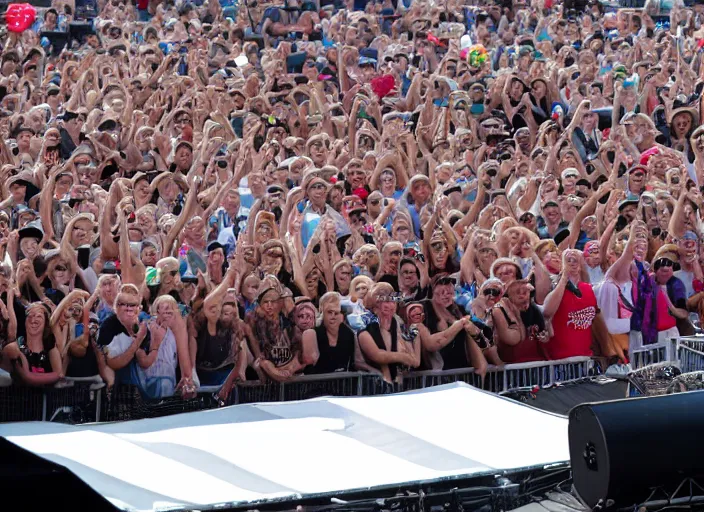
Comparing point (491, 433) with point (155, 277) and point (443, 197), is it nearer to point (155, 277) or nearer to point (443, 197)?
point (155, 277)

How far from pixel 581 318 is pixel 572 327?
0.35ft

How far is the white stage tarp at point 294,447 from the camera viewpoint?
817cm

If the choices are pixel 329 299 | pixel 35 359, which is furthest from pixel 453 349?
pixel 35 359

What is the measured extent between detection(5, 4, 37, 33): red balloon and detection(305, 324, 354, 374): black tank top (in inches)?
452

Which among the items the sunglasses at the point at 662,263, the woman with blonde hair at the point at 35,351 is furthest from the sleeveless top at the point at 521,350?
A: the woman with blonde hair at the point at 35,351

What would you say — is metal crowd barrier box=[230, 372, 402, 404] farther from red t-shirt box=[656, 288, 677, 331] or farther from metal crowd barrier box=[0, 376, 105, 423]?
red t-shirt box=[656, 288, 677, 331]

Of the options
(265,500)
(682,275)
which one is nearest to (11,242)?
(265,500)

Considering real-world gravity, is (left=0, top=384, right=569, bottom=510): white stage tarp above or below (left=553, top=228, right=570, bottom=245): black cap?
below

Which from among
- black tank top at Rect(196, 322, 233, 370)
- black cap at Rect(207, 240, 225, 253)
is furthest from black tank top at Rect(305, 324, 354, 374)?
black cap at Rect(207, 240, 225, 253)

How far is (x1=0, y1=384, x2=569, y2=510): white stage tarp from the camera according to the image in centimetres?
817

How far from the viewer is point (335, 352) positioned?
11.0 m

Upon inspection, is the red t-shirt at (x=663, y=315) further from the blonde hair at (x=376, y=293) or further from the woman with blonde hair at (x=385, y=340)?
the blonde hair at (x=376, y=293)

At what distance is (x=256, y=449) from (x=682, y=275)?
198 inches

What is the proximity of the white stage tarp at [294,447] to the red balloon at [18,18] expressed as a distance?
12515mm
